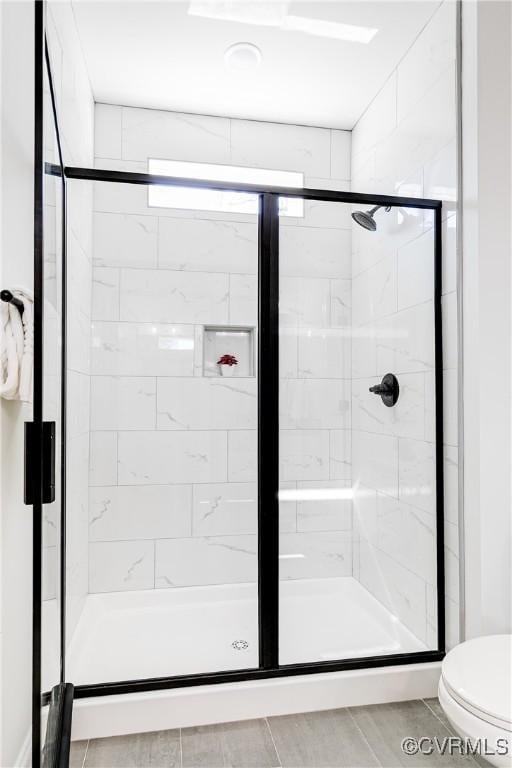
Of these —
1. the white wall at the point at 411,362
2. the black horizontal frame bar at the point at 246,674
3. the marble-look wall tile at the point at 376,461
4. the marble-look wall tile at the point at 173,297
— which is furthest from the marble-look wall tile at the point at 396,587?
the marble-look wall tile at the point at 173,297

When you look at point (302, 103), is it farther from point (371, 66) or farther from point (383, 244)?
point (383, 244)

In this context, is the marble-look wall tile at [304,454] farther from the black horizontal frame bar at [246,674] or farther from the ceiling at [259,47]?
the ceiling at [259,47]

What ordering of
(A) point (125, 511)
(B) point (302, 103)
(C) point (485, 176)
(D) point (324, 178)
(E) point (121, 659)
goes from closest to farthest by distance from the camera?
(C) point (485, 176), (E) point (121, 659), (A) point (125, 511), (B) point (302, 103), (D) point (324, 178)

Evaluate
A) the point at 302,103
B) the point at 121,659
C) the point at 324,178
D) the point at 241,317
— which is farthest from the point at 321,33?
the point at 121,659

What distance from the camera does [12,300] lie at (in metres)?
1.07

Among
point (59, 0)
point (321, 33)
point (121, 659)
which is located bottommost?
point (121, 659)

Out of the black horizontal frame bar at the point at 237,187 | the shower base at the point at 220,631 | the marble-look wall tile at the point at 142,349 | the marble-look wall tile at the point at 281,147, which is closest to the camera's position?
the black horizontal frame bar at the point at 237,187

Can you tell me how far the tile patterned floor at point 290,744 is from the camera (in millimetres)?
1519

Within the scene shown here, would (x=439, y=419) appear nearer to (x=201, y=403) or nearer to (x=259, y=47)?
(x=201, y=403)

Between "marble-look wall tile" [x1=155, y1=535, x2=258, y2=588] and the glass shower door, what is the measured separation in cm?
49

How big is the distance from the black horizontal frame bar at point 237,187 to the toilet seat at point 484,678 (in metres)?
1.56

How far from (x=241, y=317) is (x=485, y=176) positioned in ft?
3.77

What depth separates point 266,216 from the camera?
1876 millimetres

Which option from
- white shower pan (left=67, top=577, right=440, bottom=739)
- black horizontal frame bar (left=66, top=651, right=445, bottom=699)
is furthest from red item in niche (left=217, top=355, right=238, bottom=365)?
black horizontal frame bar (left=66, top=651, right=445, bottom=699)
